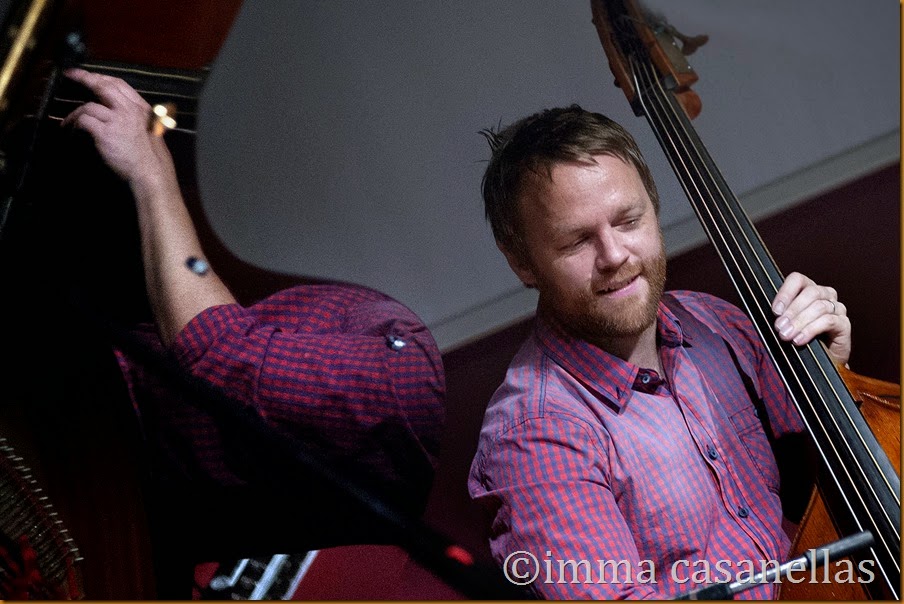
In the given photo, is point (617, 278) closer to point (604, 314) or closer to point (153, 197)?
point (604, 314)

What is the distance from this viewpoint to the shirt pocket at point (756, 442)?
0.91 meters

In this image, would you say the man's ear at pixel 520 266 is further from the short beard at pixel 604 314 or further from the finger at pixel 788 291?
the finger at pixel 788 291

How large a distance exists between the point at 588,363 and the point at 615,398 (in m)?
0.04

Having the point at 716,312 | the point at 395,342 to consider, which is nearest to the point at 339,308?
the point at 395,342

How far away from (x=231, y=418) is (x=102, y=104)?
32 cm

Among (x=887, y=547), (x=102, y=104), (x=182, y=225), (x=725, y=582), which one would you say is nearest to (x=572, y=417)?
(x=725, y=582)

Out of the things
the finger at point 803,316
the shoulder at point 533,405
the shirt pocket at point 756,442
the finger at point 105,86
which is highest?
the finger at point 105,86

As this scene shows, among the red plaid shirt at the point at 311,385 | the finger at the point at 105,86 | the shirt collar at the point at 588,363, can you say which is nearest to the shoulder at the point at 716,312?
the shirt collar at the point at 588,363

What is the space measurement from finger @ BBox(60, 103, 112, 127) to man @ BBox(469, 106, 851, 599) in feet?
1.21

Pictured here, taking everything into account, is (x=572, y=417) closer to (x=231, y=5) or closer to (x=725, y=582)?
(x=725, y=582)

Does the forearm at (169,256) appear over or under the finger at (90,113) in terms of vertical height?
under

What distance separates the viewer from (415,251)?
0.87 m

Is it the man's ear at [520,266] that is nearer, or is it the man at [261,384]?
the man at [261,384]

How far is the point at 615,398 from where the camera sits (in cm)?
87
